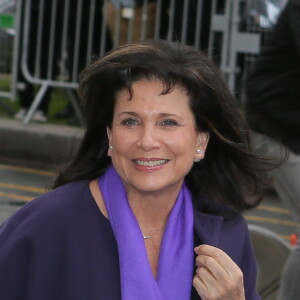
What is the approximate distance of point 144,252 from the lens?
2.65 metres

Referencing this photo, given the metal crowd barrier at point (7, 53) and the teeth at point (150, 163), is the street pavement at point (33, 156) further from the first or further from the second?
the teeth at point (150, 163)

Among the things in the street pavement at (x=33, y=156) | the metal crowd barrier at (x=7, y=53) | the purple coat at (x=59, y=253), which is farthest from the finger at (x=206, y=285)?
the metal crowd barrier at (x=7, y=53)

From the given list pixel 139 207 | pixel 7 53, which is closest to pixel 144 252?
pixel 139 207

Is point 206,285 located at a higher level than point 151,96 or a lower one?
lower

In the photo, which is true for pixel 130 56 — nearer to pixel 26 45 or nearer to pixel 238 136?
pixel 238 136

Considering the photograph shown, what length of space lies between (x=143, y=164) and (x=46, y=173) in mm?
5796

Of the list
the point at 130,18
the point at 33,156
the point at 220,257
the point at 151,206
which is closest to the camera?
the point at 220,257

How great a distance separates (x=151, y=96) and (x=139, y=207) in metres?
0.33

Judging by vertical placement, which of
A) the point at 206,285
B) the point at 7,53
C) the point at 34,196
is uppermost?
the point at 7,53

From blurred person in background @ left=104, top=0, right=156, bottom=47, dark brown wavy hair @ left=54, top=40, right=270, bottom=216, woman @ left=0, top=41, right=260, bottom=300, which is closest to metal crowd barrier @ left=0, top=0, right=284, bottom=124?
blurred person in background @ left=104, top=0, right=156, bottom=47

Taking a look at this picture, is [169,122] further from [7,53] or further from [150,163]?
[7,53]

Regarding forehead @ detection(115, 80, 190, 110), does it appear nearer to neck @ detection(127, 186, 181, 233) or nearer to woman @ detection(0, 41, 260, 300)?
woman @ detection(0, 41, 260, 300)

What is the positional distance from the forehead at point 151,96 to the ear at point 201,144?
0.17 m

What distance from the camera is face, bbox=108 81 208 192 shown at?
2674 millimetres
